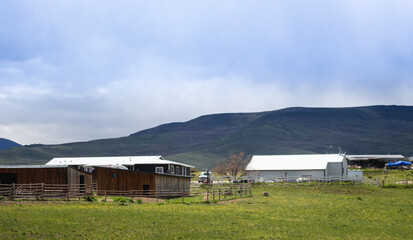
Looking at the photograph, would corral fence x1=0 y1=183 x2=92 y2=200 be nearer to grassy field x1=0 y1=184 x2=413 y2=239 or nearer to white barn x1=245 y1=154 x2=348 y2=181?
grassy field x1=0 y1=184 x2=413 y2=239

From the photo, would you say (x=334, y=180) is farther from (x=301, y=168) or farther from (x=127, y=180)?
(x=127, y=180)

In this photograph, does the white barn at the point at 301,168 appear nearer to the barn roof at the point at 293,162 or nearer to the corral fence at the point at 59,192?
the barn roof at the point at 293,162

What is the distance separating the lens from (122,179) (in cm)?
5156

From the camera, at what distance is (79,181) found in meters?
47.4

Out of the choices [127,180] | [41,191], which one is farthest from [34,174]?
[127,180]

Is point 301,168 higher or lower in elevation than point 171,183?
higher

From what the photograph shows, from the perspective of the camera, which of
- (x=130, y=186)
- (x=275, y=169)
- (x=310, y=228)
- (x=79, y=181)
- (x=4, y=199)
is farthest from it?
(x=275, y=169)

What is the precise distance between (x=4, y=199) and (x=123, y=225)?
1696 cm

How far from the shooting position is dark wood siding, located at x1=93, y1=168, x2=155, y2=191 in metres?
50.9

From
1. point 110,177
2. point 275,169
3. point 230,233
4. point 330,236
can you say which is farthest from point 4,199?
point 275,169

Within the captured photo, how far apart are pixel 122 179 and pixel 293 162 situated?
38198 millimetres

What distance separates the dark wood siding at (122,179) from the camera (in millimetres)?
50938

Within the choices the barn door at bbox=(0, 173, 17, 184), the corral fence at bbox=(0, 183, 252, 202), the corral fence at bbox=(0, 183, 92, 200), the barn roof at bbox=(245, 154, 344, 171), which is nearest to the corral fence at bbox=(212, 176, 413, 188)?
the barn roof at bbox=(245, 154, 344, 171)

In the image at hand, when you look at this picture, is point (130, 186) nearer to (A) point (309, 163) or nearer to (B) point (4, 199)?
(B) point (4, 199)
